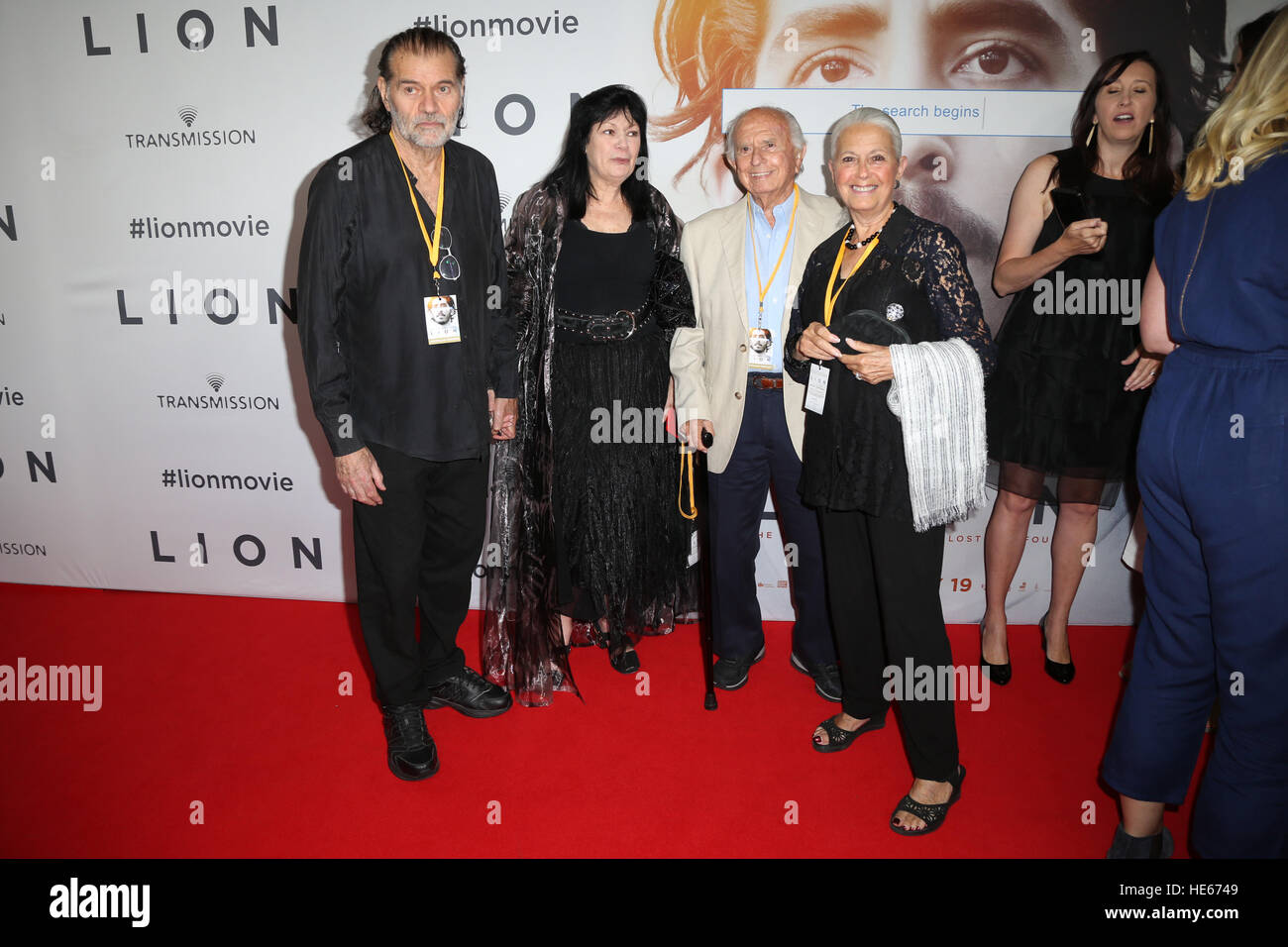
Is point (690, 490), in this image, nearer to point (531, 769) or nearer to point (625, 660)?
point (625, 660)

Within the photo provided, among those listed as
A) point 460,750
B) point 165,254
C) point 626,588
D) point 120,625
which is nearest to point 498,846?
point 460,750

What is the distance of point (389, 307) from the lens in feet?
7.68

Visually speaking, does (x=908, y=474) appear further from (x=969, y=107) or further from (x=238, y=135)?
(x=238, y=135)

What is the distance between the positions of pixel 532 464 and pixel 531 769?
96cm

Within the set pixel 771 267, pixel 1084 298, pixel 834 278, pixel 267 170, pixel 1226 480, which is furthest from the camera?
pixel 267 170

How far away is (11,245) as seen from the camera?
3584mm

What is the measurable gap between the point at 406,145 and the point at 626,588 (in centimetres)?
157

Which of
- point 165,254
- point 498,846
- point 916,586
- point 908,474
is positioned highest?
point 165,254

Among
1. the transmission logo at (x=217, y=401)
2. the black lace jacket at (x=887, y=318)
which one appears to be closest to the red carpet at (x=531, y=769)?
the black lace jacket at (x=887, y=318)

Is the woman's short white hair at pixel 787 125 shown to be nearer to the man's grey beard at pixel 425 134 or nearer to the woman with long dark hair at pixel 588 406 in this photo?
the woman with long dark hair at pixel 588 406

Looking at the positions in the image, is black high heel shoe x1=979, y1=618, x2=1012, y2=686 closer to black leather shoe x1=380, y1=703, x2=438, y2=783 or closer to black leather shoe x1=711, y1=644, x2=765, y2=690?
black leather shoe x1=711, y1=644, x2=765, y2=690

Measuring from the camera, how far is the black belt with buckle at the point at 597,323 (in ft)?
8.83

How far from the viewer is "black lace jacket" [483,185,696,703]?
105 inches

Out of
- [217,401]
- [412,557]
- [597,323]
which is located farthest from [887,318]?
[217,401]
